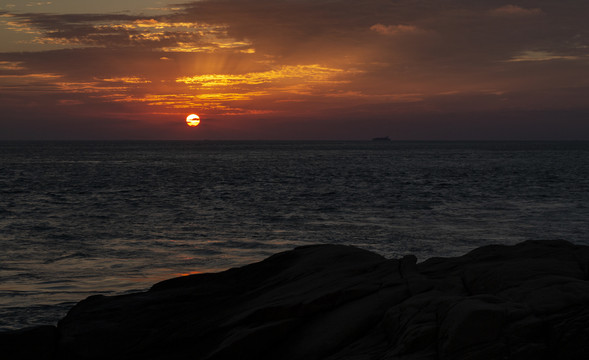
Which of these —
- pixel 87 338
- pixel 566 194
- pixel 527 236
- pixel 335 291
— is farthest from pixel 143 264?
pixel 566 194

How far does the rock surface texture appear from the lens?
21.7ft

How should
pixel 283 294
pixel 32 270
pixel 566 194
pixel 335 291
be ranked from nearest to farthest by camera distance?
1. pixel 335 291
2. pixel 283 294
3. pixel 32 270
4. pixel 566 194

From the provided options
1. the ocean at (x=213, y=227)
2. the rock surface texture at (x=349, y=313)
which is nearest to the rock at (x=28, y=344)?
the rock surface texture at (x=349, y=313)

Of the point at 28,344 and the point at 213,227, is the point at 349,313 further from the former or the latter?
the point at 213,227

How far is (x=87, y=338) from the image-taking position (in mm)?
10320

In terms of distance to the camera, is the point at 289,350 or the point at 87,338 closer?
the point at 289,350

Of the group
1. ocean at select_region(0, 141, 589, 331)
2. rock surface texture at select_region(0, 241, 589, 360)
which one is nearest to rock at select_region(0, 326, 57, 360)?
rock surface texture at select_region(0, 241, 589, 360)

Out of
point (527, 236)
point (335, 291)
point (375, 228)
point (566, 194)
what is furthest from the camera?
point (566, 194)

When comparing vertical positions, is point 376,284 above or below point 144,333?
above

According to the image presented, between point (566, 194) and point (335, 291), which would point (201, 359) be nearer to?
point (335, 291)

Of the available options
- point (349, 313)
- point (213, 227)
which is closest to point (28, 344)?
point (349, 313)

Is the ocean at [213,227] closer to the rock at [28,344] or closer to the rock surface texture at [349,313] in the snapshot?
the rock at [28,344]

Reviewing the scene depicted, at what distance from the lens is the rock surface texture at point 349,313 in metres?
6.61

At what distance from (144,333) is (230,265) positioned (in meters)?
7.73
